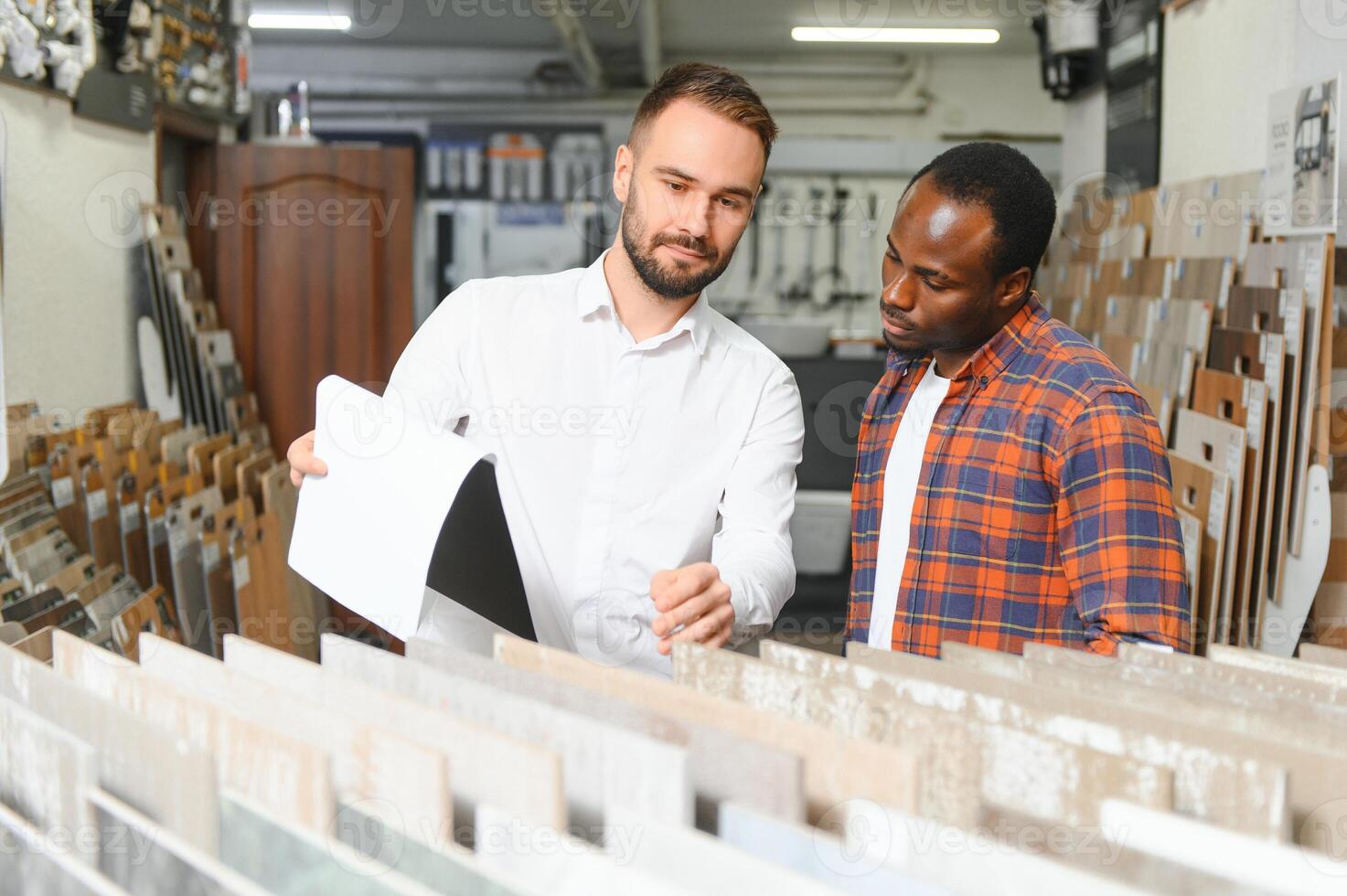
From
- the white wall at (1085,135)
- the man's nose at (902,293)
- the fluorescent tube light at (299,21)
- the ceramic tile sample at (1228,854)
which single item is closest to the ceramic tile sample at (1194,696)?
the ceramic tile sample at (1228,854)

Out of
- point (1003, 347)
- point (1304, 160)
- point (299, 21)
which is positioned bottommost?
point (1003, 347)

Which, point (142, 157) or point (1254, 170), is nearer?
point (1254, 170)

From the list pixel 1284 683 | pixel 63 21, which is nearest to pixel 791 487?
pixel 1284 683

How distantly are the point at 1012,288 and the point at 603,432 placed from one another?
0.61m

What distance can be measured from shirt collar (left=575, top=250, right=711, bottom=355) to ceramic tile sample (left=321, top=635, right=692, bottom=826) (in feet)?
3.59

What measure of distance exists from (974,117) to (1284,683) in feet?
34.5

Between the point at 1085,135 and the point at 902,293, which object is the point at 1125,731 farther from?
the point at 1085,135

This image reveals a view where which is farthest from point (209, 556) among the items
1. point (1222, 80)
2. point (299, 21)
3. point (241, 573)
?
point (299, 21)

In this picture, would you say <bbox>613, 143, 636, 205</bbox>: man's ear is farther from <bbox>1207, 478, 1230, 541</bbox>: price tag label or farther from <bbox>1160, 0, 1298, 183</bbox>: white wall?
<bbox>1160, 0, 1298, 183</bbox>: white wall

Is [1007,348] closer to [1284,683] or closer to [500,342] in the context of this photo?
[500,342]

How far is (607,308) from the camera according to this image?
179cm

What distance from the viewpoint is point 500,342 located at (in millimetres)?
1796

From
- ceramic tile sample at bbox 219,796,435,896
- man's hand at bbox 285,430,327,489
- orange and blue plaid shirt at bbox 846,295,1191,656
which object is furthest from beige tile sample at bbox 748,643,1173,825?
orange and blue plaid shirt at bbox 846,295,1191,656

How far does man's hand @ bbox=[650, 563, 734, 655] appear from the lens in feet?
3.81
